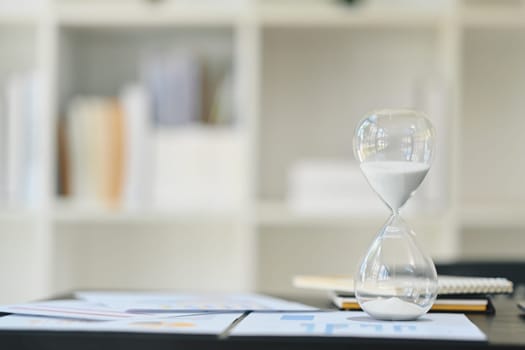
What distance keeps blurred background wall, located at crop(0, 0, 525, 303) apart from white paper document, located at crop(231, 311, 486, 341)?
165 centimetres

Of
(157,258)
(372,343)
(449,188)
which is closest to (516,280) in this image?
(449,188)

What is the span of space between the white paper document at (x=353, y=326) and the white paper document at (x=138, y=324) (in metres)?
0.03

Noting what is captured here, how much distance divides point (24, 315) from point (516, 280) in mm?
1202

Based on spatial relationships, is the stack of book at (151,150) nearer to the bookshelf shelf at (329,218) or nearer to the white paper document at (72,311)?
the bookshelf shelf at (329,218)

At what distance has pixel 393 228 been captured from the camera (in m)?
0.85

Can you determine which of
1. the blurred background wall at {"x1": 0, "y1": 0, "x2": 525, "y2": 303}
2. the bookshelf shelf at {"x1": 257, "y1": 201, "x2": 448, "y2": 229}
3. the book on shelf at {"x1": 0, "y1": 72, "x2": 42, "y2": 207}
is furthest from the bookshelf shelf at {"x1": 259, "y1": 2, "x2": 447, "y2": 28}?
the book on shelf at {"x1": 0, "y1": 72, "x2": 42, "y2": 207}

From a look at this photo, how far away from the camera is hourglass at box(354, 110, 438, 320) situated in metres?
0.81

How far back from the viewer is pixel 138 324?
760mm

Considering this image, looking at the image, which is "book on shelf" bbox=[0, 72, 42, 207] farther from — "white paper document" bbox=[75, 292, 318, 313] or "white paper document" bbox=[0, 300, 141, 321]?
"white paper document" bbox=[0, 300, 141, 321]

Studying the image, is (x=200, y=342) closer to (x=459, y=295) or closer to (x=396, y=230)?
(x=396, y=230)

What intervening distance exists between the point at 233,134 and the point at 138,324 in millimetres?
1839

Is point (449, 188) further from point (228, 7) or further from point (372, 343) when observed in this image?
point (372, 343)

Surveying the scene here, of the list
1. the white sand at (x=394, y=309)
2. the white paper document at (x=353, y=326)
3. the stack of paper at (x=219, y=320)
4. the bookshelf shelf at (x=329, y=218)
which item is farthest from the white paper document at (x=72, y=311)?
the bookshelf shelf at (x=329, y=218)

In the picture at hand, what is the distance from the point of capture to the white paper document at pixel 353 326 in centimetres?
71
